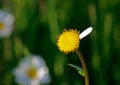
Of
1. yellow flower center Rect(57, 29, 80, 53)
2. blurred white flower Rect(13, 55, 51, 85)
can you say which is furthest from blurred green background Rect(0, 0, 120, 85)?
yellow flower center Rect(57, 29, 80, 53)

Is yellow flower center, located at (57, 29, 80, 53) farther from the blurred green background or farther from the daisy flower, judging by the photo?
the blurred green background

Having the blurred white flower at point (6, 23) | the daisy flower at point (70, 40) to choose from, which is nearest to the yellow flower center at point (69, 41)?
the daisy flower at point (70, 40)

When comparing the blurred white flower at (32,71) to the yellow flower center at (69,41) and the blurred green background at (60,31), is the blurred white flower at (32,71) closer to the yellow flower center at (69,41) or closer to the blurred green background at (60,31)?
the blurred green background at (60,31)

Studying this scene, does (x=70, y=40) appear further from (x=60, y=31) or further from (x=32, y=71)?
(x=32, y=71)

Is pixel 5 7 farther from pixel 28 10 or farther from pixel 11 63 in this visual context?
pixel 11 63

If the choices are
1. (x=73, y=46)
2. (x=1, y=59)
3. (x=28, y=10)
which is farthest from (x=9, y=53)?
(x=73, y=46)

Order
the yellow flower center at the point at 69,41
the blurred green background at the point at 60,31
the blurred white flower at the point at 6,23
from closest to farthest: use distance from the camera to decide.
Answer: the yellow flower center at the point at 69,41 → the blurred green background at the point at 60,31 → the blurred white flower at the point at 6,23
